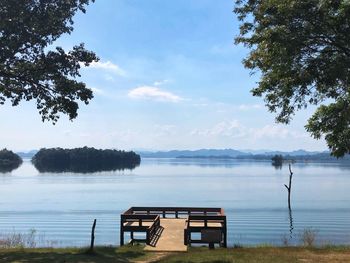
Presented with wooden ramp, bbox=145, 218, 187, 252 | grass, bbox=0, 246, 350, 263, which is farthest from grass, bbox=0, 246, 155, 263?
wooden ramp, bbox=145, 218, 187, 252

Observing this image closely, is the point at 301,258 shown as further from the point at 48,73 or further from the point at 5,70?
the point at 5,70

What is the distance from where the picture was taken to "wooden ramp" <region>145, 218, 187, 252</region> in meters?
21.3

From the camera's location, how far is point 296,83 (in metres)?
14.3

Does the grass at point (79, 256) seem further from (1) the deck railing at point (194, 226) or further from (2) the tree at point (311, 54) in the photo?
(2) the tree at point (311, 54)

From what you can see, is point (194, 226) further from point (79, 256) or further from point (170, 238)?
point (79, 256)

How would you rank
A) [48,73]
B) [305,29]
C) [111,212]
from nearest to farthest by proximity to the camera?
[305,29], [48,73], [111,212]

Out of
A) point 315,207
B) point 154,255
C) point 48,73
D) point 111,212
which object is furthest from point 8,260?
point 315,207

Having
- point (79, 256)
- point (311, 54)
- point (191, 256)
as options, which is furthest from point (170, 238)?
point (311, 54)

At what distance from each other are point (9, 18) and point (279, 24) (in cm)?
1110

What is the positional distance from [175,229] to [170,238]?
3001 mm

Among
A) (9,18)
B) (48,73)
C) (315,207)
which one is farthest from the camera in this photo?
(315,207)

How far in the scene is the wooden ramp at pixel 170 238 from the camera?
69.8ft

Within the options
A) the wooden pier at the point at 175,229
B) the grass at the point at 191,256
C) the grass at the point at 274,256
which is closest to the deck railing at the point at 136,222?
the wooden pier at the point at 175,229

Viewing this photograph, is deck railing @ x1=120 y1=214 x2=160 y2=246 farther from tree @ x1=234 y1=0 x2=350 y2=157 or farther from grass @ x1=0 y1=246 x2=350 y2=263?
tree @ x1=234 y1=0 x2=350 y2=157
